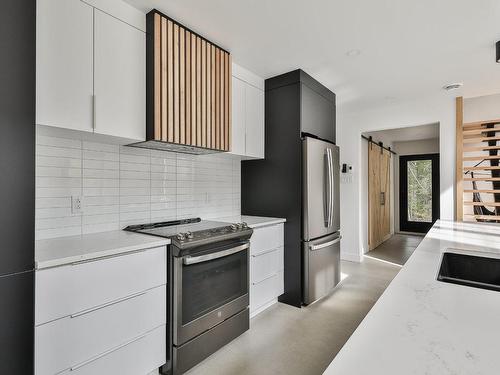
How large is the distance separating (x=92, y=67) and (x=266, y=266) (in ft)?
7.13

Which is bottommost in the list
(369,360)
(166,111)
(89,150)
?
Answer: (369,360)

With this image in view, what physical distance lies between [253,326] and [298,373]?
2.29ft

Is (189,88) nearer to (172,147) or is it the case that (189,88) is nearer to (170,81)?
(170,81)

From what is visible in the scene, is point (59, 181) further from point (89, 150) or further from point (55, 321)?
point (55, 321)

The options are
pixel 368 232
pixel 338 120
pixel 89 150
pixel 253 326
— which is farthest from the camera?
pixel 368 232

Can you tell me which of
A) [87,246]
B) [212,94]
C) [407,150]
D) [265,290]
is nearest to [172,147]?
[212,94]

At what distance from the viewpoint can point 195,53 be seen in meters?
2.31

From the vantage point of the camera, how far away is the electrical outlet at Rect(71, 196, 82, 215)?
1924 millimetres

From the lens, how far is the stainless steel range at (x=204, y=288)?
6.08 ft

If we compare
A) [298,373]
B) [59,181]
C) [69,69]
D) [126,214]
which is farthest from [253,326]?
[69,69]

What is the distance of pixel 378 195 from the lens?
5.92 m

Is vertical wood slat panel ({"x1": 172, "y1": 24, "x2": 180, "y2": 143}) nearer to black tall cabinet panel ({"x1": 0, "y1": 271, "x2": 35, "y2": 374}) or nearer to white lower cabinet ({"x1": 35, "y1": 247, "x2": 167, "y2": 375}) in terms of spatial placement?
white lower cabinet ({"x1": 35, "y1": 247, "x2": 167, "y2": 375})

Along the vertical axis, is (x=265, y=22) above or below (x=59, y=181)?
above

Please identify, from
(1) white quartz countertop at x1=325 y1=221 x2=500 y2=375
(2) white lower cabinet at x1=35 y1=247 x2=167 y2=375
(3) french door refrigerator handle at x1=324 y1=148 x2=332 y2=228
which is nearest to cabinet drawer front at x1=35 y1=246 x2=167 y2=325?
(2) white lower cabinet at x1=35 y1=247 x2=167 y2=375
